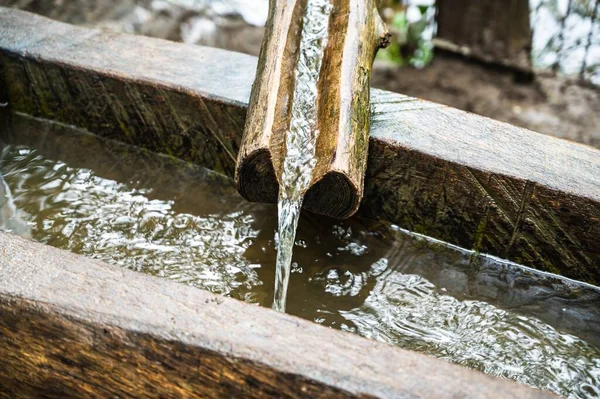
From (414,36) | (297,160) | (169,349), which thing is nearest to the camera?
(169,349)

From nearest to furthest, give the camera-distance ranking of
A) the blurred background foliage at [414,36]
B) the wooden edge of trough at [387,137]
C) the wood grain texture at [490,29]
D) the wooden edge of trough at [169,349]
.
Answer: the wooden edge of trough at [169,349] < the wooden edge of trough at [387,137] < the wood grain texture at [490,29] < the blurred background foliage at [414,36]

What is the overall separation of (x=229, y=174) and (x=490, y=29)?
8.64 ft

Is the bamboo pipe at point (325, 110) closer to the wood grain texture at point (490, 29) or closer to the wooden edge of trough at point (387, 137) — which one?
the wooden edge of trough at point (387, 137)

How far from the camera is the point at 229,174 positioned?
2730 millimetres

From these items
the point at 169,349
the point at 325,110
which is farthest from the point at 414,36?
the point at 169,349

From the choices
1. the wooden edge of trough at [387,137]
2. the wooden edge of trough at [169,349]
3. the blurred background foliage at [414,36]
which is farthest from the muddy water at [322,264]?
the blurred background foliage at [414,36]

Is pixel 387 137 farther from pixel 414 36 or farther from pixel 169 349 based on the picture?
pixel 414 36

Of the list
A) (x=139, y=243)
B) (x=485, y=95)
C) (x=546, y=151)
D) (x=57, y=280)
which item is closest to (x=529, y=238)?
(x=546, y=151)

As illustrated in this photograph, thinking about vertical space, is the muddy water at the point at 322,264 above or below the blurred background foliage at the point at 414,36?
below

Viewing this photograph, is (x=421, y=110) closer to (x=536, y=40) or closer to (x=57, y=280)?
(x=57, y=280)

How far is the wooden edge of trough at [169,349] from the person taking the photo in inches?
60.6

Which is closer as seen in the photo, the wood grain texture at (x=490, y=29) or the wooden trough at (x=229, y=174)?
the wooden trough at (x=229, y=174)

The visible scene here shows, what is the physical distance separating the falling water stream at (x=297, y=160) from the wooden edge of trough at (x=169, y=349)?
51cm

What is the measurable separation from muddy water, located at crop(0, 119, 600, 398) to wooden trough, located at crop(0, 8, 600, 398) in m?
0.11
